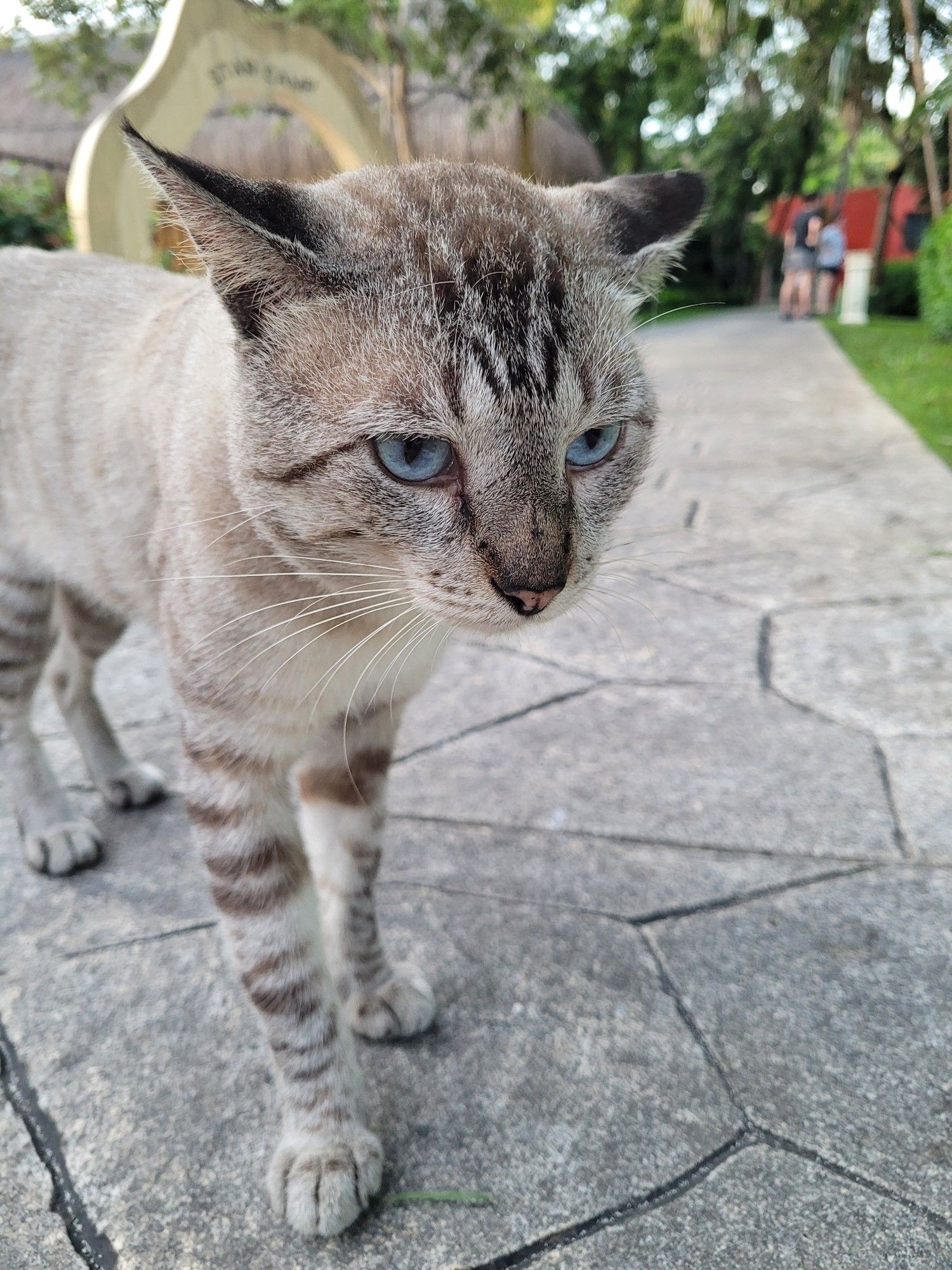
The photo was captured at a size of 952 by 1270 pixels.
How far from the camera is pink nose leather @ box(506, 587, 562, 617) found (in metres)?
1.25

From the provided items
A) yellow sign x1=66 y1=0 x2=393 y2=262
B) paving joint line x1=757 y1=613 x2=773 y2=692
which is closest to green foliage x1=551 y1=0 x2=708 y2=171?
yellow sign x1=66 y1=0 x2=393 y2=262

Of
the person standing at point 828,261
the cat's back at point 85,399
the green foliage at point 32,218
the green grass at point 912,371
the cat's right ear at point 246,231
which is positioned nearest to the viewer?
the cat's right ear at point 246,231

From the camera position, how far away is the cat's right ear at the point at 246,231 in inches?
45.1

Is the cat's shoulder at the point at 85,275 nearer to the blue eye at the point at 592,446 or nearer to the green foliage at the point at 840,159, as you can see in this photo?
the blue eye at the point at 592,446

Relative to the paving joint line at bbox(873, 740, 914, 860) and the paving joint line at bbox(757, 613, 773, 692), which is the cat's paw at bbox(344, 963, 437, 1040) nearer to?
the paving joint line at bbox(873, 740, 914, 860)

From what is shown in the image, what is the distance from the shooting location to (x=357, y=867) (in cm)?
183

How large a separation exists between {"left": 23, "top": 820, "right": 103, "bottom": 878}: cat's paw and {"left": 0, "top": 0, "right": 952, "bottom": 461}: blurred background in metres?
1.43

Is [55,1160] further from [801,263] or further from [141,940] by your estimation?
[801,263]

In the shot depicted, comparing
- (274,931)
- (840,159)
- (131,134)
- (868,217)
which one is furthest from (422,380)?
(868,217)

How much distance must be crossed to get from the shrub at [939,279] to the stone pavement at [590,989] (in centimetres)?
745

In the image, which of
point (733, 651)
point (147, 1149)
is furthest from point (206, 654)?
point (733, 651)

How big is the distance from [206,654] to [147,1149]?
2.80 feet

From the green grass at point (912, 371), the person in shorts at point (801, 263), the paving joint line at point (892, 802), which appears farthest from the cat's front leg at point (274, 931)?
the person in shorts at point (801, 263)

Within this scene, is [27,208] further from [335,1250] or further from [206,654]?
[335,1250]
